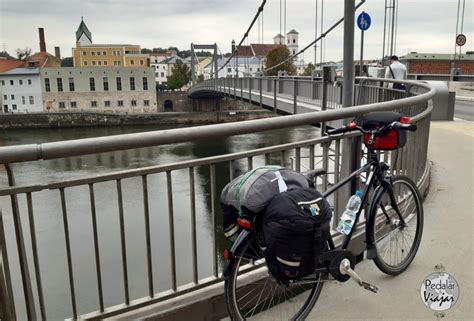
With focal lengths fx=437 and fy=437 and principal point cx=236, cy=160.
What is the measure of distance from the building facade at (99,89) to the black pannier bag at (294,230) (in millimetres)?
61539

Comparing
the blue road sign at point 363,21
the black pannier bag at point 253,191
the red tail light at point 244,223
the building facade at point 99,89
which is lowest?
the building facade at point 99,89

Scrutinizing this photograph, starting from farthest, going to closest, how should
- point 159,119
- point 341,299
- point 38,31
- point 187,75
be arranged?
point 38,31, point 187,75, point 159,119, point 341,299

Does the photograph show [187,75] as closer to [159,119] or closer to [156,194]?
[159,119]

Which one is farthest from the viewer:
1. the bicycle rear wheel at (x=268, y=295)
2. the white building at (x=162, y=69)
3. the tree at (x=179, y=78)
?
the white building at (x=162, y=69)

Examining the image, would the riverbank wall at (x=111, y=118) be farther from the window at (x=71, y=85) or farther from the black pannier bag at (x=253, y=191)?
the black pannier bag at (x=253, y=191)

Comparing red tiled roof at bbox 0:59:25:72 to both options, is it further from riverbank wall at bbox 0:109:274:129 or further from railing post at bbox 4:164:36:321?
railing post at bbox 4:164:36:321

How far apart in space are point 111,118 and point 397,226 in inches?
2144

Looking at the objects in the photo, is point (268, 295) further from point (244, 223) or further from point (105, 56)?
point (105, 56)

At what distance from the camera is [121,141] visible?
1632mm

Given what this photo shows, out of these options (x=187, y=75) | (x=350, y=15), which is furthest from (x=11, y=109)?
(x=350, y=15)

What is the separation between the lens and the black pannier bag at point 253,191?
1.53 m

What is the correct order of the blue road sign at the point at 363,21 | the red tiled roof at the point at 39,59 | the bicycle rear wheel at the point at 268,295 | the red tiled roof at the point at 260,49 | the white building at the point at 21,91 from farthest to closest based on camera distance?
the red tiled roof at the point at 260,49
the red tiled roof at the point at 39,59
the white building at the point at 21,91
the blue road sign at the point at 363,21
the bicycle rear wheel at the point at 268,295

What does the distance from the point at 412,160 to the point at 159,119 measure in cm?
5185

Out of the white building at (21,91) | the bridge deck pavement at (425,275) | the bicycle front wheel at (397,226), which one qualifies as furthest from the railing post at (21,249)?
the white building at (21,91)
